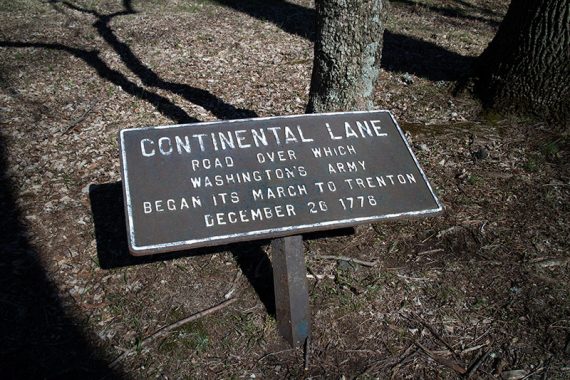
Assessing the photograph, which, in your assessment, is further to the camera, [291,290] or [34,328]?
[34,328]

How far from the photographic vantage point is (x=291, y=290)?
2.84 meters

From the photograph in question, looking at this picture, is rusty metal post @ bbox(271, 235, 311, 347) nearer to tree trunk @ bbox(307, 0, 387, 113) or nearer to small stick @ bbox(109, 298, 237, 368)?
small stick @ bbox(109, 298, 237, 368)

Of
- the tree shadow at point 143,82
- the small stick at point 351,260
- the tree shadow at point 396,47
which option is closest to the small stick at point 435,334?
the small stick at point 351,260

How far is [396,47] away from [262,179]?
4.94 meters

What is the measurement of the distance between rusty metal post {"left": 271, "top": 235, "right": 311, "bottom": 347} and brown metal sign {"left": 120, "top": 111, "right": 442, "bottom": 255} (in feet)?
0.63

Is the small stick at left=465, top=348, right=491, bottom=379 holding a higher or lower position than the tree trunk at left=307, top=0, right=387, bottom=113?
lower

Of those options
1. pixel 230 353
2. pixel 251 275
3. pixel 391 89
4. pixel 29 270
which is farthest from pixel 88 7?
pixel 230 353

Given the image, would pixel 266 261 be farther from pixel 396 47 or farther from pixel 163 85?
pixel 396 47

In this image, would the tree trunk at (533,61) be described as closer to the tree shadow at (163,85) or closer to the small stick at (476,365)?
the tree shadow at (163,85)

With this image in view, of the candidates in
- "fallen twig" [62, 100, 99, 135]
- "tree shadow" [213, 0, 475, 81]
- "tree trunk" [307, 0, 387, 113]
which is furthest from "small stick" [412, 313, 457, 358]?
"fallen twig" [62, 100, 99, 135]

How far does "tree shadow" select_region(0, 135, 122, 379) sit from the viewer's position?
2.76 meters

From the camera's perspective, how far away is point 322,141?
9.96ft

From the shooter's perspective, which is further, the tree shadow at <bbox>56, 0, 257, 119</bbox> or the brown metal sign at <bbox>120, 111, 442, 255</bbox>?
the tree shadow at <bbox>56, 0, 257, 119</bbox>

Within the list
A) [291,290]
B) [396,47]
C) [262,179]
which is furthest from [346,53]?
[396,47]
